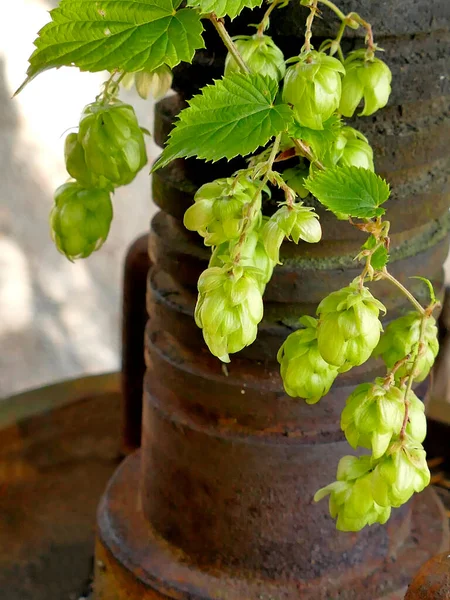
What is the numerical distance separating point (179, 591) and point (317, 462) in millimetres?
137

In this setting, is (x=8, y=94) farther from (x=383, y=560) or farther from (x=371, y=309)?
(x=371, y=309)

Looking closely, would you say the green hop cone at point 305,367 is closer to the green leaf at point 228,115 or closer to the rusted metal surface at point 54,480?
the green leaf at point 228,115

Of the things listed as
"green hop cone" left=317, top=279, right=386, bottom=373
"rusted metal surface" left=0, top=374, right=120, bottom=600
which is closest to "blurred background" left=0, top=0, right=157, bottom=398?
"rusted metal surface" left=0, top=374, right=120, bottom=600

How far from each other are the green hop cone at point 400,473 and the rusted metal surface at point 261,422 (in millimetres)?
145

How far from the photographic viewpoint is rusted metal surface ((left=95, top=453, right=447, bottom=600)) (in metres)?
0.59

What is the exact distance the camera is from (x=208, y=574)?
60 centimetres

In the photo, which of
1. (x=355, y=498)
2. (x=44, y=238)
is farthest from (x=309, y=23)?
(x=44, y=238)

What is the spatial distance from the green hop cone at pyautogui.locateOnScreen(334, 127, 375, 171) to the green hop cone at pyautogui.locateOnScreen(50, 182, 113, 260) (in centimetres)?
15

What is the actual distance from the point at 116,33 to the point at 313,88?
102 millimetres

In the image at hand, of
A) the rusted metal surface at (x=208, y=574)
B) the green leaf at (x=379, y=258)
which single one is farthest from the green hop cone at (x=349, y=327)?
the rusted metal surface at (x=208, y=574)

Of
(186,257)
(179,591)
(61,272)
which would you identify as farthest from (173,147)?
(61,272)

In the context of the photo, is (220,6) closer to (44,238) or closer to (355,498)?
(355,498)

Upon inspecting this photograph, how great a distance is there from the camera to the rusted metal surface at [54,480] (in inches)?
28.3

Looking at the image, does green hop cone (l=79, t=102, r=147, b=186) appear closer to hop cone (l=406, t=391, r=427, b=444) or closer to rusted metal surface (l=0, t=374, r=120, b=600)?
hop cone (l=406, t=391, r=427, b=444)
